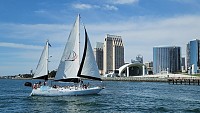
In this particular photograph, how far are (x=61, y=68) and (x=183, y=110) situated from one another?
1124 inches

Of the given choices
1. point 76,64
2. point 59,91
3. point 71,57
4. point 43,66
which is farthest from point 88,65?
point 43,66

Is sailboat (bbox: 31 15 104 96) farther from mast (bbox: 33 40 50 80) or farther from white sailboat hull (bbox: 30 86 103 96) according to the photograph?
mast (bbox: 33 40 50 80)

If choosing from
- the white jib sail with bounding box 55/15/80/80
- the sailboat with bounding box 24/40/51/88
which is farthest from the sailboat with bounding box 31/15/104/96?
the sailboat with bounding box 24/40/51/88

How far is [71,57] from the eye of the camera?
63.4 m

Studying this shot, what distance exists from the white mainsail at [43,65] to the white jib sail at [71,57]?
8.38 ft

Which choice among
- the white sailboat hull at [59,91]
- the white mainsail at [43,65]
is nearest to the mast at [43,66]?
the white mainsail at [43,65]

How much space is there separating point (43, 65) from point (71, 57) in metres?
5.50

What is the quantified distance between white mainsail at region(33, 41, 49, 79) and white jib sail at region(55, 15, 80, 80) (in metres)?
2.55

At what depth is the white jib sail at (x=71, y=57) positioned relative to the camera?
62875mm

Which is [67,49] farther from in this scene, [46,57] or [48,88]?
[48,88]

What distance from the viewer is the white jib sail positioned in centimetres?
6288

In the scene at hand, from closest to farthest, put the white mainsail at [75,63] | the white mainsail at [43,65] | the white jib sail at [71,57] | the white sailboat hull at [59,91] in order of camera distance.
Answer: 1. the white sailboat hull at [59,91]
2. the white mainsail at [75,63]
3. the white mainsail at [43,65]
4. the white jib sail at [71,57]

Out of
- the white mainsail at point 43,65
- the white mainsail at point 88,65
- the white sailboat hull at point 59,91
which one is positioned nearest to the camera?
the white sailboat hull at point 59,91

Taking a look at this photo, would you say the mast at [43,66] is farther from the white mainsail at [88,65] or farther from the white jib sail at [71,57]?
the white mainsail at [88,65]
